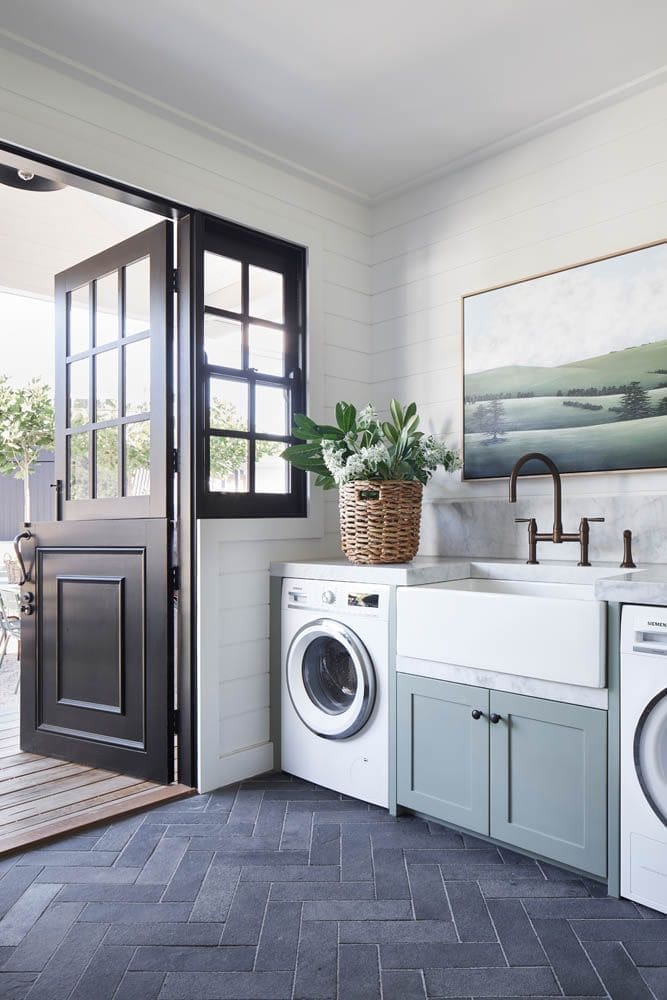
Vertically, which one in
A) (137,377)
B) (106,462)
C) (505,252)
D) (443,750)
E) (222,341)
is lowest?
(443,750)

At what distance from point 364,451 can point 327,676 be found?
0.93 meters

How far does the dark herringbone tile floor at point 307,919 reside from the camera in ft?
5.58

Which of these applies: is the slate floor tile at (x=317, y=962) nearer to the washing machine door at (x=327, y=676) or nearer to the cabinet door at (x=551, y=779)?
the cabinet door at (x=551, y=779)

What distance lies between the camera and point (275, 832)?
2.49m

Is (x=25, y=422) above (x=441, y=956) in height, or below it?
above

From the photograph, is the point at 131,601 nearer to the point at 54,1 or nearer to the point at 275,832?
the point at 275,832

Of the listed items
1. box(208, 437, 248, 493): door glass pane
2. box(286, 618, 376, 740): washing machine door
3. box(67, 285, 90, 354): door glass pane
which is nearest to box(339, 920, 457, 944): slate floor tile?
box(286, 618, 376, 740): washing machine door

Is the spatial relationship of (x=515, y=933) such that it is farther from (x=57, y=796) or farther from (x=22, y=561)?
(x=22, y=561)

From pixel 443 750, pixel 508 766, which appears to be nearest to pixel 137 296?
pixel 443 750

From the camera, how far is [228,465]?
3.07 m

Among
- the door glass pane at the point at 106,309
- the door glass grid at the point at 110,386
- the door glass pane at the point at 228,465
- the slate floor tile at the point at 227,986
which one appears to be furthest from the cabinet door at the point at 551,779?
the door glass pane at the point at 106,309

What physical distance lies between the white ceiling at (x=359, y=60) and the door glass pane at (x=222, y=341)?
2.52 feet

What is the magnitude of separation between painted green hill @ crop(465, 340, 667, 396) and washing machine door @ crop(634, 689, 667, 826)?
1.25 m

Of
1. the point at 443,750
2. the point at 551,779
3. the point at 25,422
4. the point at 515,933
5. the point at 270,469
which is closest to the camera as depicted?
the point at 515,933
